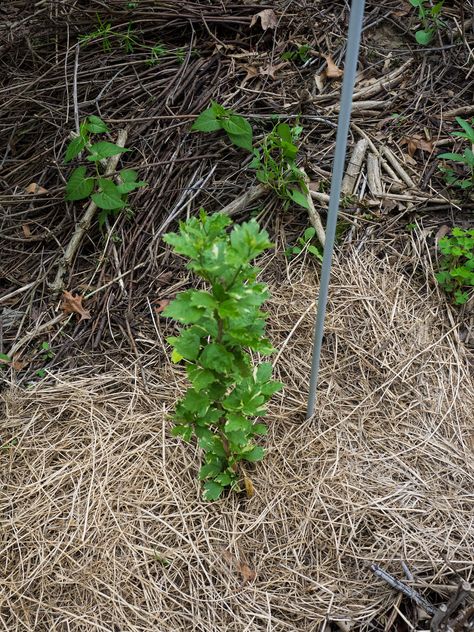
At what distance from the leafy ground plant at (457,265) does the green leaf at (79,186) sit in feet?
4.89

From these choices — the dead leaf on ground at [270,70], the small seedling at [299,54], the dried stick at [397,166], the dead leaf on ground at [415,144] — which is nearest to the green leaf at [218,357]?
the dried stick at [397,166]

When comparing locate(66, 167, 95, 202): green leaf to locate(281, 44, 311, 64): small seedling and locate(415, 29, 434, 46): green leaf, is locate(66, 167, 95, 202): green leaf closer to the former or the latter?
locate(281, 44, 311, 64): small seedling

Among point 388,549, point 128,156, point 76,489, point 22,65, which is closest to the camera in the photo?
point 388,549

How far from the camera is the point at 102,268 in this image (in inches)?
96.7

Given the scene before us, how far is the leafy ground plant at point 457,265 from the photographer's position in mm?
2219

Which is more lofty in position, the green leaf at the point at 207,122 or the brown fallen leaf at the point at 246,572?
the green leaf at the point at 207,122

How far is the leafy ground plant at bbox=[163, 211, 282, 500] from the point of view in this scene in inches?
53.9

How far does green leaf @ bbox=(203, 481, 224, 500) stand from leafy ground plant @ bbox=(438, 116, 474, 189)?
1.65m

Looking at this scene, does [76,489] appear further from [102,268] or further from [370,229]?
[370,229]

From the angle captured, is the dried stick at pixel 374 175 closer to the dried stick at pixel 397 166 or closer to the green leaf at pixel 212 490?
the dried stick at pixel 397 166

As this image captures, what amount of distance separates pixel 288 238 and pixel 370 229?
1.17 feet

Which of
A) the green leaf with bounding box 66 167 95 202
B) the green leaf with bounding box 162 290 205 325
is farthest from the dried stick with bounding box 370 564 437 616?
the green leaf with bounding box 66 167 95 202

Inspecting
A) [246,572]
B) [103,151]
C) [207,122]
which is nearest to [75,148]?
[103,151]

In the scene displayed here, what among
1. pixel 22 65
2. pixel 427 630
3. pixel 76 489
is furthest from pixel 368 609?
pixel 22 65
